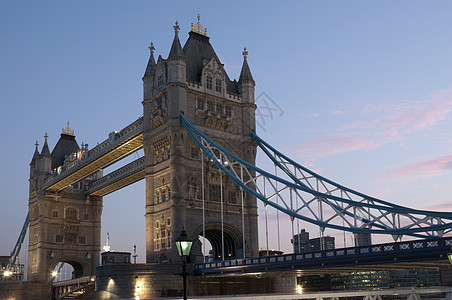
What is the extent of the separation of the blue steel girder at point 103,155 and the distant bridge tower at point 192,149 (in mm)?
5269

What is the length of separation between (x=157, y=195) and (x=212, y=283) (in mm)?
12061

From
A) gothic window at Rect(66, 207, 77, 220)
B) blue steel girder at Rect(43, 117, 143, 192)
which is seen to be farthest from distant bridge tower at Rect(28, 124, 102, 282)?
blue steel girder at Rect(43, 117, 143, 192)

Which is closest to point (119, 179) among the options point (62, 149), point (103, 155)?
point (103, 155)

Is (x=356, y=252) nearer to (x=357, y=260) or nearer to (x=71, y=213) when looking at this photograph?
(x=357, y=260)

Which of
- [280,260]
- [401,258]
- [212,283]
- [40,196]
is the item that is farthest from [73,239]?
[401,258]

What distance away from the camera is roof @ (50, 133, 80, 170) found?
10028cm

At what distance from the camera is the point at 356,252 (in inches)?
1662

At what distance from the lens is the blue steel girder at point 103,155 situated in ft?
234

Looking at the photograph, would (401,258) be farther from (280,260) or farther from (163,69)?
(163,69)

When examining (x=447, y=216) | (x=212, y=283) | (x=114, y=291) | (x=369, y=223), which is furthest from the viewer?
(x=212, y=283)

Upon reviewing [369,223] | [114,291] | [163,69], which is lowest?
[114,291]

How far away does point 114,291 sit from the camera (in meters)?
54.2

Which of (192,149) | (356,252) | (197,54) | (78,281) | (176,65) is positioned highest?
(197,54)

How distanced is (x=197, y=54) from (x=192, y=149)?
1314cm
